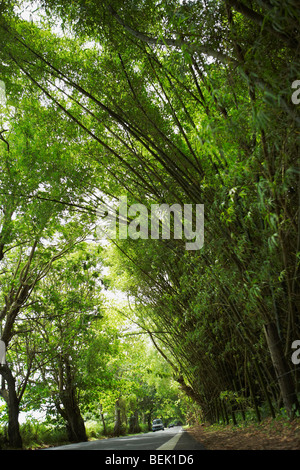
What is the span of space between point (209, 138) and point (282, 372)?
6.20 feet

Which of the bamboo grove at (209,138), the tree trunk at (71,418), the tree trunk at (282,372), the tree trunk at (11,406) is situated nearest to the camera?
the bamboo grove at (209,138)

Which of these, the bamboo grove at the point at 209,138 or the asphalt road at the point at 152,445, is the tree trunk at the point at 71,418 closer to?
the asphalt road at the point at 152,445

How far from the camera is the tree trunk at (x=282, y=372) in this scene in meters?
2.41

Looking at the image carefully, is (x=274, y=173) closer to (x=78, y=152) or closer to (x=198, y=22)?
(x=198, y=22)

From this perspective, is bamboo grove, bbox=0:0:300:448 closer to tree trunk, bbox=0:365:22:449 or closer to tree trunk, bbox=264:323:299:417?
tree trunk, bbox=264:323:299:417

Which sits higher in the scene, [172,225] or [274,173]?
[172,225]

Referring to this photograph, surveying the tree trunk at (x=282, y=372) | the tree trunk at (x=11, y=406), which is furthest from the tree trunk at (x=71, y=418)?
the tree trunk at (x=282, y=372)

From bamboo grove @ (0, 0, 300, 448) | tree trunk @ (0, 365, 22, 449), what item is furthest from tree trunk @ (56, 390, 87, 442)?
bamboo grove @ (0, 0, 300, 448)

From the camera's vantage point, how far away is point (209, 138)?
176 cm

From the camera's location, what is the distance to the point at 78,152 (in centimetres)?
431

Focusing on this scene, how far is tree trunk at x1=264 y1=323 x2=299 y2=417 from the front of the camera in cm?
241

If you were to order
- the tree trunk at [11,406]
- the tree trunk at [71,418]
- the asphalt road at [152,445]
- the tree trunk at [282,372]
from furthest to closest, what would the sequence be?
the tree trunk at [71,418] → the tree trunk at [11,406] → the asphalt road at [152,445] → the tree trunk at [282,372]
